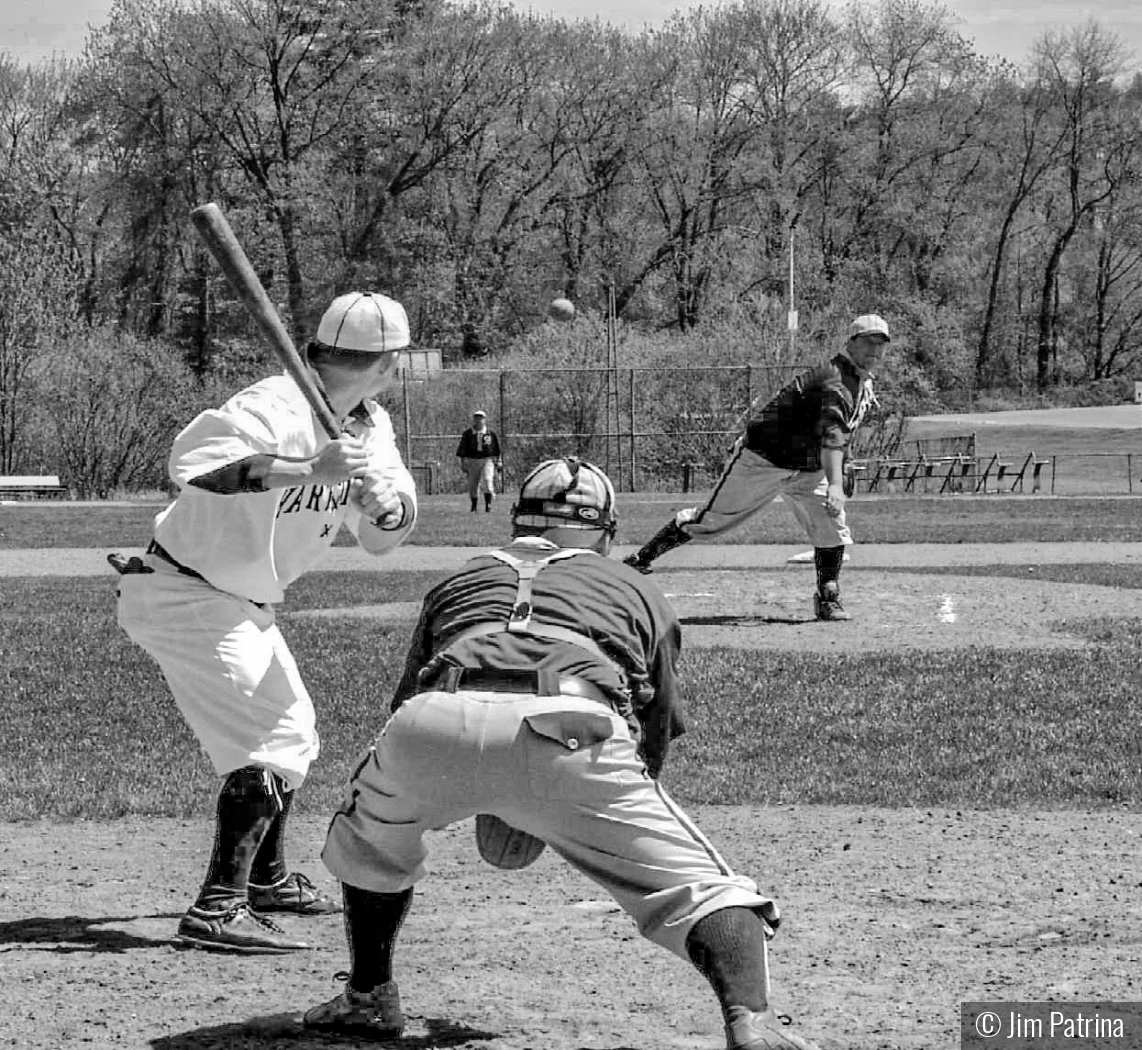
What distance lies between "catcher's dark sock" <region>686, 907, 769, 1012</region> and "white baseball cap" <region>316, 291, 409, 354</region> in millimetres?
1979

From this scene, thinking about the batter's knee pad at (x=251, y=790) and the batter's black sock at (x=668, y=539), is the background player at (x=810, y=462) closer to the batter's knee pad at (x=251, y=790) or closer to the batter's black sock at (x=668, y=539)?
the batter's black sock at (x=668, y=539)

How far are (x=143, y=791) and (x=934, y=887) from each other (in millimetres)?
3478

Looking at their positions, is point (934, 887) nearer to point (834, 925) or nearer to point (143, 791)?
point (834, 925)

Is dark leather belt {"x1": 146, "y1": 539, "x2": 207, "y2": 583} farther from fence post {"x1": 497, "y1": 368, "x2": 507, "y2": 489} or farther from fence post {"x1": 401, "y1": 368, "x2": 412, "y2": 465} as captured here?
fence post {"x1": 497, "y1": 368, "x2": 507, "y2": 489}

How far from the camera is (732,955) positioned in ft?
11.8

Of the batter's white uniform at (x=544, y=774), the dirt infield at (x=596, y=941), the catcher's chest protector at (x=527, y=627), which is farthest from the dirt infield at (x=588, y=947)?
the catcher's chest protector at (x=527, y=627)

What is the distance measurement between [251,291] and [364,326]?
1.05 feet

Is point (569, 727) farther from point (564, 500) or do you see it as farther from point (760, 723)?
point (760, 723)

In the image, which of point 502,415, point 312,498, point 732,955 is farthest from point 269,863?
point 502,415

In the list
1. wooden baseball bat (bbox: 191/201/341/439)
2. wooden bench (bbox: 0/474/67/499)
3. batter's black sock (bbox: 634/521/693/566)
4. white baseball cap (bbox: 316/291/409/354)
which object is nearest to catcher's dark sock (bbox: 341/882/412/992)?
wooden baseball bat (bbox: 191/201/341/439)

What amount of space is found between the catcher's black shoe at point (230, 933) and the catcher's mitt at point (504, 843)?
963 mm

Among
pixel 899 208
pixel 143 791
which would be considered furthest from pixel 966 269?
pixel 143 791

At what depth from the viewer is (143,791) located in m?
7.43

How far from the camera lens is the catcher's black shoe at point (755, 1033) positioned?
353 cm
